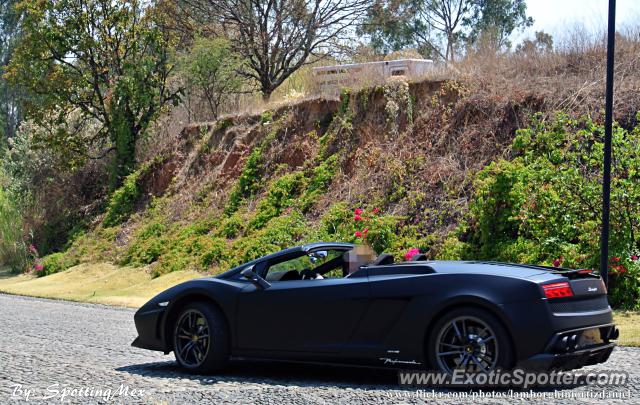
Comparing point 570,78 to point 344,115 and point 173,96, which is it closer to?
point 344,115

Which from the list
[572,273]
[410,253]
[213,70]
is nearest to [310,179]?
[410,253]

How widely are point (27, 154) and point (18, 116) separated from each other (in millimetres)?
33360

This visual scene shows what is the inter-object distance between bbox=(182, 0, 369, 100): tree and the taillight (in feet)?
94.7

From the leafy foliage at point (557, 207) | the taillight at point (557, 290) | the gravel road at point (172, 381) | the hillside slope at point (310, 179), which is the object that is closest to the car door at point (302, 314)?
the gravel road at point (172, 381)

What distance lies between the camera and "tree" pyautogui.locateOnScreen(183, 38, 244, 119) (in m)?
33.2

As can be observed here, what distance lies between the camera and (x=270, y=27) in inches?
1435

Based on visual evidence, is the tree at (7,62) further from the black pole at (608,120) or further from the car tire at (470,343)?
the car tire at (470,343)

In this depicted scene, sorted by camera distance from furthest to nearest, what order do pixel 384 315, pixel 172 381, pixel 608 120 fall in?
pixel 608 120
pixel 172 381
pixel 384 315

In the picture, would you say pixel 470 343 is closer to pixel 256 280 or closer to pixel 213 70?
pixel 256 280

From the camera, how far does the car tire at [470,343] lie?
7.31m

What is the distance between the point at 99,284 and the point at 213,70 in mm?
10693

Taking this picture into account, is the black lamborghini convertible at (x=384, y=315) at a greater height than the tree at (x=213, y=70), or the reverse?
the tree at (x=213, y=70)

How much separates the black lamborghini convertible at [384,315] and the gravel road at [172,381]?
Result: 0.91 feet

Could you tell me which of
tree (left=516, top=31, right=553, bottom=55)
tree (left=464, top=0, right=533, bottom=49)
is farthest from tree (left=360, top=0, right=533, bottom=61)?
tree (left=516, top=31, right=553, bottom=55)
